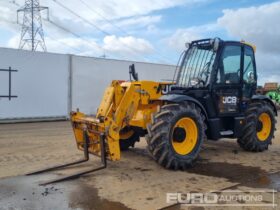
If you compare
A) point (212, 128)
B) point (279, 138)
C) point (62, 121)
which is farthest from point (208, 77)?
point (62, 121)

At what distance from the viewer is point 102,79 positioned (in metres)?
18.7

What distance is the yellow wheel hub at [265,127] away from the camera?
9367 millimetres

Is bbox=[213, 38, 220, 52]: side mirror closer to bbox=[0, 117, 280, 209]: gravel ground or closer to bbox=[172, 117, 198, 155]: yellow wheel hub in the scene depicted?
bbox=[172, 117, 198, 155]: yellow wheel hub

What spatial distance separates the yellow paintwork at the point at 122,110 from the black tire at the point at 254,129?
7.46ft

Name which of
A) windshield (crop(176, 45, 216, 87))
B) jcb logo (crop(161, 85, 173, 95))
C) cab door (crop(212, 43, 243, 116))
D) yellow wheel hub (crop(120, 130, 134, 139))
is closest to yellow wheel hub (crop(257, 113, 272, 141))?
cab door (crop(212, 43, 243, 116))

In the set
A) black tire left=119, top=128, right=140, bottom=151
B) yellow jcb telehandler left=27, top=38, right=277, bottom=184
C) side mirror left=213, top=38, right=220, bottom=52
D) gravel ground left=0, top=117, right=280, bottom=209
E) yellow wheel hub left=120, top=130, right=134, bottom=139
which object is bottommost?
gravel ground left=0, top=117, right=280, bottom=209

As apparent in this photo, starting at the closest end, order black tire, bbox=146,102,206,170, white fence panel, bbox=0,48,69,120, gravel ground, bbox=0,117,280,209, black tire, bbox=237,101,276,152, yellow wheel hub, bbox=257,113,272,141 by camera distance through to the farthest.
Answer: gravel ground, bbox=0,117,280,209
black tire, bbox=146,102,206,170
black tire, bbox=237,101,276,152
yellow wheel hub, bbox=257,113,272,141
white fence panel, bbox=0,48,69,120

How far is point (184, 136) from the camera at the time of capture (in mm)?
7305

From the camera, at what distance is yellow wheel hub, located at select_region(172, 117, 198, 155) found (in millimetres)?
7188

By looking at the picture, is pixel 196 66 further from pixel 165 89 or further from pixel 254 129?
pixel 254 129

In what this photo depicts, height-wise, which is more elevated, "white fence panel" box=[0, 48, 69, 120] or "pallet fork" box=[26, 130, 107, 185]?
"white fence panel" box=[0, 48, 69, 120]

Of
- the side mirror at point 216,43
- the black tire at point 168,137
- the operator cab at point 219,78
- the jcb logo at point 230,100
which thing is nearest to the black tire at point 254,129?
the operator cab at point 219,78

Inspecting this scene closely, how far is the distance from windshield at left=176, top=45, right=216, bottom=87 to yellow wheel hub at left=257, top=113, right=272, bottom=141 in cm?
210

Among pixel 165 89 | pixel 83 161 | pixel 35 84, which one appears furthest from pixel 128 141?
pixel 35 84
